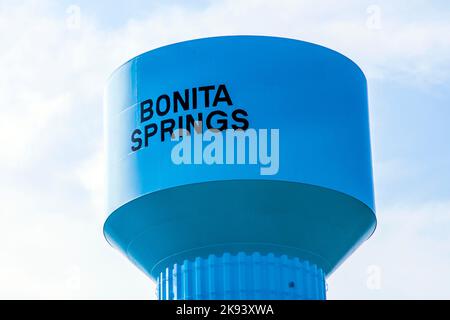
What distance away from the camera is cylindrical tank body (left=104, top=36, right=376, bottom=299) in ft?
54.9

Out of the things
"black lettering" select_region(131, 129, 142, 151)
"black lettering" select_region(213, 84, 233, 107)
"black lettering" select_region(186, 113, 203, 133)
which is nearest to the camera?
"black lettering" select_region(186, 113, 203, 133)

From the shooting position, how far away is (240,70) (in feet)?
56.7

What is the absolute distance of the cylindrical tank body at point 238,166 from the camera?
54.9 feet

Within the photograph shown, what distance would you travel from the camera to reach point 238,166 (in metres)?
16.5

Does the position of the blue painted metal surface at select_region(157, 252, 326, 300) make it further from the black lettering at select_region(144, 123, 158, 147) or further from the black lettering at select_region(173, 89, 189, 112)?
the black lettering at select_region(173, 89, 189, 112)

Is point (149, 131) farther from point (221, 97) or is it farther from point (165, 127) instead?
point (221, 97)

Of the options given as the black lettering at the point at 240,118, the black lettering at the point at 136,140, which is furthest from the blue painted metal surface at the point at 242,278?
the black lettering at the point at 240,118

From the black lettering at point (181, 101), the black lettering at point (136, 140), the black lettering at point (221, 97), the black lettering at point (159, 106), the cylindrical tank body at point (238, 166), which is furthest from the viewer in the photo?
the black lettering at point (136, 140)

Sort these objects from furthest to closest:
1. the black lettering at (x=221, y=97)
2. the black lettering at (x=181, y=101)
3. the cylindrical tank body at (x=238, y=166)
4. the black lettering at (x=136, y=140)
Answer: the black lettering at (x=136, y=140) < the black lettering at (x=181, y=101) < the black lettering at (x=221, y=97) < the cylindrical tank body at (x=238, y=166)

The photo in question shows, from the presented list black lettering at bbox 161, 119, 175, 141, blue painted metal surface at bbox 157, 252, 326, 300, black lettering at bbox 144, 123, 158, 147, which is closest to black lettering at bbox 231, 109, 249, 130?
black lettering at bbox 161, 119, 175, 141

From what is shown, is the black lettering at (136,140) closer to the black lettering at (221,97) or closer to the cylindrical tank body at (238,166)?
the cylindrical tank body at (238,166)
